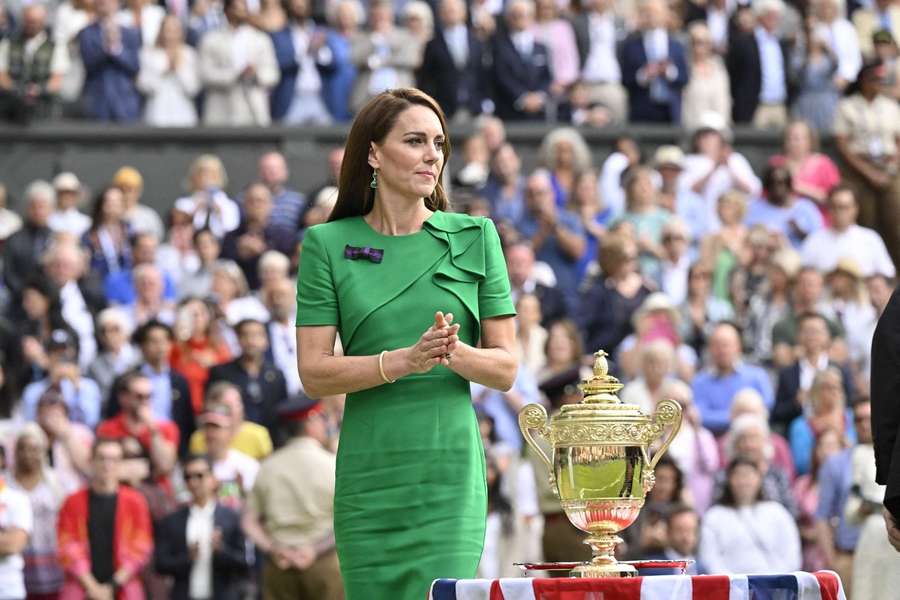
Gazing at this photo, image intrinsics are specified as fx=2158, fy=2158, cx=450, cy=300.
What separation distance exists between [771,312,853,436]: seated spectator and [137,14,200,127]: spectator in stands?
6.51m

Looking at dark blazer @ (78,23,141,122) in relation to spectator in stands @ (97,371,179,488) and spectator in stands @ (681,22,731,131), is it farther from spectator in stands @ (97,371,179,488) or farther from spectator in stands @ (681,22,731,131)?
spectator in stands @ (97,371,179,488)

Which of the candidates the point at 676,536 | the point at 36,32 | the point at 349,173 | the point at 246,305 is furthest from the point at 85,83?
the point at 349,173

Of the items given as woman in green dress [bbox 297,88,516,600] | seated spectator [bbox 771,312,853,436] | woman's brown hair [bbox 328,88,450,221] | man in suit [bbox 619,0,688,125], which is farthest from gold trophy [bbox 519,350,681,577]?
man in suit [bbox 619,0,688,125]

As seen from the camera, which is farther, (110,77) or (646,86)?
(646,86)

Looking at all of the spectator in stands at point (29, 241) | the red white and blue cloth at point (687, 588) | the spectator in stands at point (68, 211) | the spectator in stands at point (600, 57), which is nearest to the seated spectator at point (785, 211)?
the spectator in stands at point (600, 57)

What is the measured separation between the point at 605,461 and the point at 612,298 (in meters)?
10.7

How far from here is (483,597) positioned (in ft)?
17.3

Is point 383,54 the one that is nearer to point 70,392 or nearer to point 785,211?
point 785,211

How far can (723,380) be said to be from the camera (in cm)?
1516

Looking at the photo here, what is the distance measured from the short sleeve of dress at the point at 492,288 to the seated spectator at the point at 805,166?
1313cm

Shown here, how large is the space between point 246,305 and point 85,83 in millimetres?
4803

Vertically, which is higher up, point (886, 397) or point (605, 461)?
point (886, 397)

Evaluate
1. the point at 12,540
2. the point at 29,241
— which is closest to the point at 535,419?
the point at 12,540

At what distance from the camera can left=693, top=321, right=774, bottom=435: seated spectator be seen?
14.9 meters
